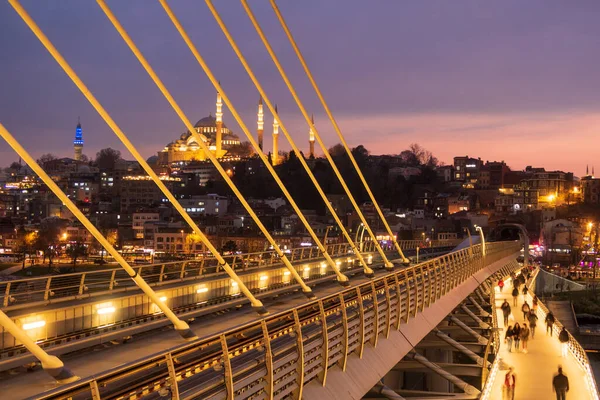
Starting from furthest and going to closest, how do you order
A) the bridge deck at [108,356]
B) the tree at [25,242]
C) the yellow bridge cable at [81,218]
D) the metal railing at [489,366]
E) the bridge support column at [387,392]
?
the tree at [25,242] < the metal railing at [489,366] < the bridge support column at [387,392] < the bridge deck at [108,356] < the yellow bridge cable at [81,218]

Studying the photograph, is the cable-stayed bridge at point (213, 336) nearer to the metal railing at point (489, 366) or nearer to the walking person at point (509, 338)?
the metal railing at point (489, 366)

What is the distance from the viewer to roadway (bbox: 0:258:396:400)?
6.60 metres

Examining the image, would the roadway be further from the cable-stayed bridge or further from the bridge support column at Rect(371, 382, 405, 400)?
the bridge support column at Rect(371, 382, 405, 400)

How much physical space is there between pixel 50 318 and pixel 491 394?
7375mm

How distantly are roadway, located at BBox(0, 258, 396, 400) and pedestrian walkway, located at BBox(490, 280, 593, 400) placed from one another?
4640mm

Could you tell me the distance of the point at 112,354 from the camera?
328 inches

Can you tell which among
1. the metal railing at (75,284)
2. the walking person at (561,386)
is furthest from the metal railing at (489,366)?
the metal railing at (75,284)

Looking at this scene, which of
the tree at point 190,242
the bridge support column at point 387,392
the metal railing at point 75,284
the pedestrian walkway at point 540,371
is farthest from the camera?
the tree at point 190,242

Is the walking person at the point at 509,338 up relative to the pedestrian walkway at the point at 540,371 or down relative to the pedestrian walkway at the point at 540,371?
up

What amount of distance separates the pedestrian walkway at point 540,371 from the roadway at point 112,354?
4640 mm

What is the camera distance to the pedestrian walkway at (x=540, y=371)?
13.6 metres

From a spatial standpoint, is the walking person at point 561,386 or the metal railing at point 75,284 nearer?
the metal railing at point 75,284

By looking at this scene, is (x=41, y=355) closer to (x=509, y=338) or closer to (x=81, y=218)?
(x=81, y=218)

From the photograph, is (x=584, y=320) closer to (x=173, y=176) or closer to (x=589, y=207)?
(x=589, y=207)
